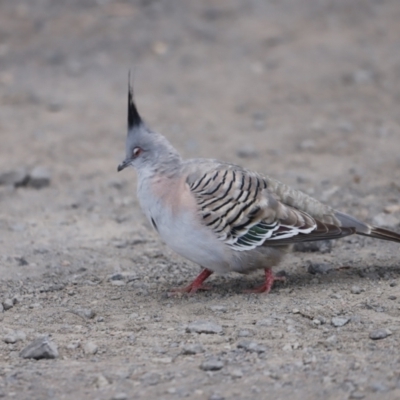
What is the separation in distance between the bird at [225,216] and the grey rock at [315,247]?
616 mm

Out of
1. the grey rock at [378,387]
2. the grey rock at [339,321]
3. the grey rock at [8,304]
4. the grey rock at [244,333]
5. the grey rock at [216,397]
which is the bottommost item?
the grey rock at [8,304]

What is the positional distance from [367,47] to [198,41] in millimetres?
2437

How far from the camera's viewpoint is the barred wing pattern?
5785mm

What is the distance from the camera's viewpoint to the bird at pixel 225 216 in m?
5.75

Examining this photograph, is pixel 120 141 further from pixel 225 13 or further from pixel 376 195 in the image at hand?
pixel 225 13

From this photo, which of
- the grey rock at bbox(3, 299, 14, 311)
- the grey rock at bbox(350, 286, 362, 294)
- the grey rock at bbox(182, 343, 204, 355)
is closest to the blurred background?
the grey rock at bbox(3, 299, 14, 311)

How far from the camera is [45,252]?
22.7ft

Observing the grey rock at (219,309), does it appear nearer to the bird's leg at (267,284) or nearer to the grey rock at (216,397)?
the bird's leg at (267,284)

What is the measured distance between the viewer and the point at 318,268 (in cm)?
632

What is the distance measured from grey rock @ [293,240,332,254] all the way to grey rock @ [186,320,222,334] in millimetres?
1747

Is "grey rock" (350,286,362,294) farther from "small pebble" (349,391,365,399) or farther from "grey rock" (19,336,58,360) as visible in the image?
"grey rock" (19,336,58,360)

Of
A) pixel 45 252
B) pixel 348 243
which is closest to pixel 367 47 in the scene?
pixel 348 243

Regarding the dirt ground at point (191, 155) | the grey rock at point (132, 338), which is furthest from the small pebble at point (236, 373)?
the grey rock at point (132, 338)

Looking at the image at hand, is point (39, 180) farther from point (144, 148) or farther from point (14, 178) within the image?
point (144, 148)
